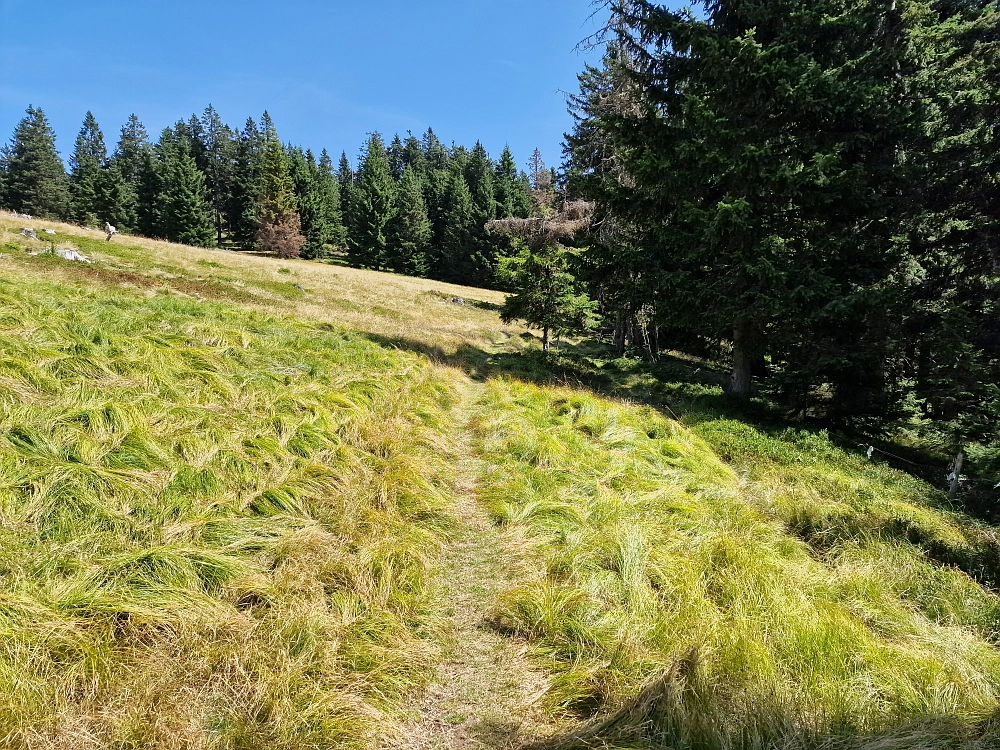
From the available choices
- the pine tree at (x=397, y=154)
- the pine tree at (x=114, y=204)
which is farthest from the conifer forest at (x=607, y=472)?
the pine tree at (x=397, y=154)

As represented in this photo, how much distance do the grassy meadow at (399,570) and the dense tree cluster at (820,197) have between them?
3601 millimetres

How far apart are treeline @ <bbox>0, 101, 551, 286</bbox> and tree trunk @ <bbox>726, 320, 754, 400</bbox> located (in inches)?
1401

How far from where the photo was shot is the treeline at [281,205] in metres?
49.7

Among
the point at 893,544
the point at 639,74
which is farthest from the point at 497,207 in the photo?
the point at 893,544

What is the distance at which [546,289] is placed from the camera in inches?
601

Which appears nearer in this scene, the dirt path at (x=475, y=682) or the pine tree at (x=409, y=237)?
the dirt path at (x=475, y=682)

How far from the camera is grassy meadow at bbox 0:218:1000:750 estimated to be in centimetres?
249

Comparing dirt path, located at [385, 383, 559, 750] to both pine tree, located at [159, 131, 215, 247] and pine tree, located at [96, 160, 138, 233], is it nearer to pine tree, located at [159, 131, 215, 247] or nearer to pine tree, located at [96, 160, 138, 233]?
pine tree, located at [159, 131, 215, 247]

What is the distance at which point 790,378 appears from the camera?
32.6 feet

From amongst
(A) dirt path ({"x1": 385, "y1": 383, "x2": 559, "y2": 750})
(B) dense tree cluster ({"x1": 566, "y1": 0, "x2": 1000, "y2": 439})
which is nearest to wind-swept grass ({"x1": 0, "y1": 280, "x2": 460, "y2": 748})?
(A) dirt path ({"x1": 385, "y1": 383, "x2": 559, "y2": 750})

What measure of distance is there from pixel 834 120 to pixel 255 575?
45.7ft

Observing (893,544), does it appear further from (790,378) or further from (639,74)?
(639,74)

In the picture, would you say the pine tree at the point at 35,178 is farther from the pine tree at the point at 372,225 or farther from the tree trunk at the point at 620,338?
the tree trunk at the point at 620,338

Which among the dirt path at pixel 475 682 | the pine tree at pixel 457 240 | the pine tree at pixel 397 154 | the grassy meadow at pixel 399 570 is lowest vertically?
the dirt path at pixel 475 682
